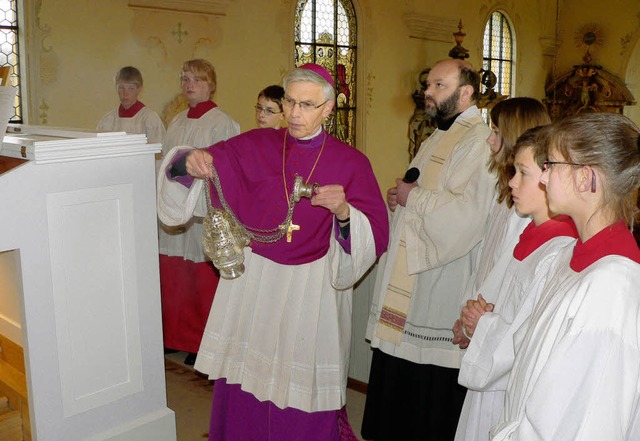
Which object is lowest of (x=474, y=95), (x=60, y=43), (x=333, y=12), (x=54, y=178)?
(x=54, y=178)

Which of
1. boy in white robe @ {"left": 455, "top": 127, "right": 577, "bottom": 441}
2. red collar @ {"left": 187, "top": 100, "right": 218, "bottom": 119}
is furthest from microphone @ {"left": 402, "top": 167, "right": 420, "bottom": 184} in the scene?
red collar @ {"left": 187, "top": 100, "right": 218, "bottom": 119}

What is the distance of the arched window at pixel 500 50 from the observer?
12422 millimetres

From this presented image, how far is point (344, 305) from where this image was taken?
288cm

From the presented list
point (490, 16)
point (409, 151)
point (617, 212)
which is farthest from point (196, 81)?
point (490, 16)

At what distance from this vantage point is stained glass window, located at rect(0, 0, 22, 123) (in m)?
6.00

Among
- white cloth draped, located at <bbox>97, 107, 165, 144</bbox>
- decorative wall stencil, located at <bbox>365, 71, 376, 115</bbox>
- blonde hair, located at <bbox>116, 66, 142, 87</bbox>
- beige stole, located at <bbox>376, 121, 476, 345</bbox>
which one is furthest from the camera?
decorative wall stencil, located at <bbox>365, 71, 376, 115</bbox>

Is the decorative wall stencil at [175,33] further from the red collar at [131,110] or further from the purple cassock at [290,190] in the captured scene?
the purple cassock at [290,190]

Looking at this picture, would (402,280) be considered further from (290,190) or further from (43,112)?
(43,112)

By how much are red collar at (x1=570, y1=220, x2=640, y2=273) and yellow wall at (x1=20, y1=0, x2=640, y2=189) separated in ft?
17.6

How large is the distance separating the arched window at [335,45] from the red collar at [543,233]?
22.0 feet

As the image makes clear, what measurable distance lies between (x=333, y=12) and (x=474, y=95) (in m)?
6.21

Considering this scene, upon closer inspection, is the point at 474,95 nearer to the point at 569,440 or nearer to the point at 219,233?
the point at 219,233

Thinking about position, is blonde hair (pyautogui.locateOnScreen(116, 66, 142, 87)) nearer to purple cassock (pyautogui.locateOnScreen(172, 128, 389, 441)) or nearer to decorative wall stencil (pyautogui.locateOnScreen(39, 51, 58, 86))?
decorative wall stencil (pyautogui.locateOnScreen(39, 51, 58, 86))

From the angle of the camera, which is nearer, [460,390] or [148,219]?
[148,219]
